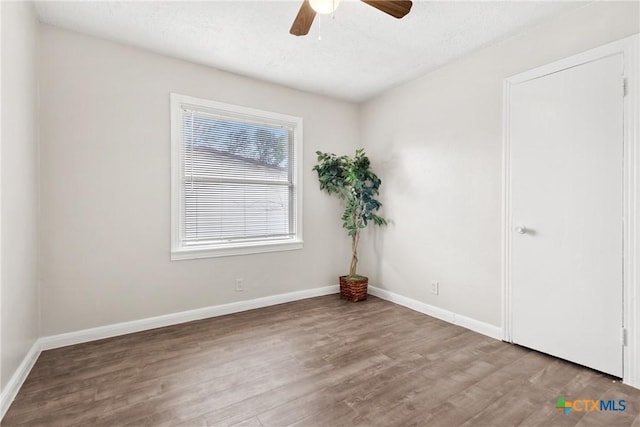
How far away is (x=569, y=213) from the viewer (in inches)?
86.8

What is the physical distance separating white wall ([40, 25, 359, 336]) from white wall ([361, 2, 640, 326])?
1.79 metres

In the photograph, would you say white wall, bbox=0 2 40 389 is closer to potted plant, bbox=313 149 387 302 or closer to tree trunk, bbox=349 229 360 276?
potted plant, bbox=313 149 387 302

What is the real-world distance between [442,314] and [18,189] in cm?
357

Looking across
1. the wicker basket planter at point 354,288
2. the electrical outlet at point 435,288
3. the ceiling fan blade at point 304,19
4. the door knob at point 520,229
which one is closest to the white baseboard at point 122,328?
the wicker basket planter at point 354,288

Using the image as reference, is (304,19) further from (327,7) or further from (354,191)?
(354,191)

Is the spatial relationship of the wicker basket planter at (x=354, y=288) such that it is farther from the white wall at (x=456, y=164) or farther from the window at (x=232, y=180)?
the window at (x=232, y=180)

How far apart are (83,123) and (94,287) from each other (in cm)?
138

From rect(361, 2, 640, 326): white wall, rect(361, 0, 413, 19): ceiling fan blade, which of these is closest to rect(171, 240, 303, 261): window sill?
rect(361, 2, 640, 326): white wall

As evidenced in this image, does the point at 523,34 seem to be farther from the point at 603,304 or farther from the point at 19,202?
the point at 19,202

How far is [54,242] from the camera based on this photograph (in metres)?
2.44

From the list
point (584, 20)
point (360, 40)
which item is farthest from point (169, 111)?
point (584, 20)

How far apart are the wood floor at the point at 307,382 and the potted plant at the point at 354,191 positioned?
901 mm

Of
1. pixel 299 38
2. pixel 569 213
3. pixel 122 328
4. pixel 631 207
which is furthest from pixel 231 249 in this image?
pixel 631 207

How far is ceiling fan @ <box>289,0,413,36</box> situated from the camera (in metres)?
1.67
